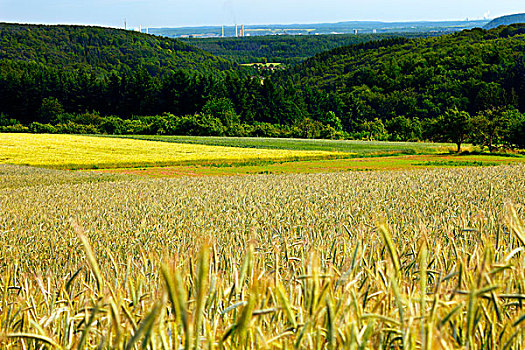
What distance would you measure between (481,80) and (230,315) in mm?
147949

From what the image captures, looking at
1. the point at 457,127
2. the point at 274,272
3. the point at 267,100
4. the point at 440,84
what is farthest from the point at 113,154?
the point at 440,84

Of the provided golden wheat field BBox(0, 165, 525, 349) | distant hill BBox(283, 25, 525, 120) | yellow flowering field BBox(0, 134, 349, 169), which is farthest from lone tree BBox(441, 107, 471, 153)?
distant hill BBox(283, 25, 525, 120)

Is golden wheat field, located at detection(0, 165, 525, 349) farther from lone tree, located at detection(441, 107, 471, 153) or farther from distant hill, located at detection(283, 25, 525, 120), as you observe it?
distant hill, located at detection(283, 25, 525, 120)

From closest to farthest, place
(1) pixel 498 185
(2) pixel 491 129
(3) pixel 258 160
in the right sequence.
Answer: (1) pixel 498 185, (3) pixel 258 160, (2) pixel 491 129

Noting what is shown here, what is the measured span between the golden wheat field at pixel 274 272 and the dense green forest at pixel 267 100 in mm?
86271

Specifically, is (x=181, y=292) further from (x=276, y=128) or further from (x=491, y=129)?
(x=276, y=128)

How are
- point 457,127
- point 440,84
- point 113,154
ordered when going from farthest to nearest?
point 440,84 < point 457,127 < point 113,154

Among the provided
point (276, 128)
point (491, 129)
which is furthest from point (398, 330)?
point (276, 128)

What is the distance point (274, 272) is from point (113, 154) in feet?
178

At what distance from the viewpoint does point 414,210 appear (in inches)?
349

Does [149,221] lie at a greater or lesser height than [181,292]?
lesser

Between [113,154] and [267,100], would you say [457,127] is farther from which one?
[267,100]

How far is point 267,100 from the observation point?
13275cm

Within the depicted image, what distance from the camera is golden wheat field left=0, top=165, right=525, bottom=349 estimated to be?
71.2 inches
